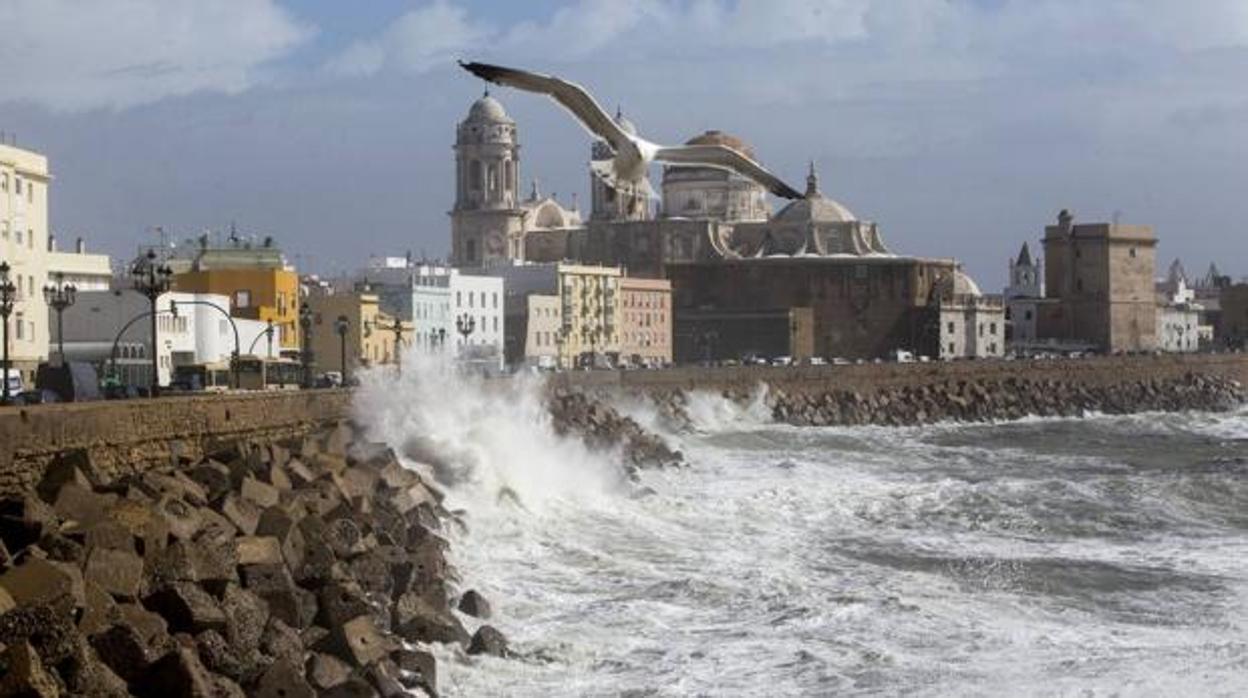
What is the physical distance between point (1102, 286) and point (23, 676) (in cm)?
8699

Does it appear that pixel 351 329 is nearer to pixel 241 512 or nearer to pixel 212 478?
pixel 212 478

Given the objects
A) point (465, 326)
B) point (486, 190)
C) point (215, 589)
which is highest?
point (486, 190)

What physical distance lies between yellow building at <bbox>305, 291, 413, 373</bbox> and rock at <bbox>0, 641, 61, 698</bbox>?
1742 inches

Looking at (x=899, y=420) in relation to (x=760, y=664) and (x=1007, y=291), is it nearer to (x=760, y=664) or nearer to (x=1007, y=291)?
(x=760, y=664)

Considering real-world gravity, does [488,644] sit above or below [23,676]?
below

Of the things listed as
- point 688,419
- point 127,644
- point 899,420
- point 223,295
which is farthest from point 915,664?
point 899,420

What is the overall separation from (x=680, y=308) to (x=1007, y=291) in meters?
44.6

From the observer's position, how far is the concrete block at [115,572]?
1205 cm

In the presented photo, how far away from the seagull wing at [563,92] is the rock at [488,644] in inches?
171

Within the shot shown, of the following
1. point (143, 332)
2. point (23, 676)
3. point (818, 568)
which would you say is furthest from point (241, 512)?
point (143, 332)

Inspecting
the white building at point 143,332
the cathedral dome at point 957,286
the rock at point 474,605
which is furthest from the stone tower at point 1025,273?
the rock at point 474,605

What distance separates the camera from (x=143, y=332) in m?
41.9

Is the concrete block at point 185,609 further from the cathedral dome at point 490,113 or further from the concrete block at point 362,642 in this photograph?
the cathedral dome at point 490,113

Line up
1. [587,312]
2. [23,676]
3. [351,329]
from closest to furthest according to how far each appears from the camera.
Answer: [23,676] → [351,329] → [587,312]
